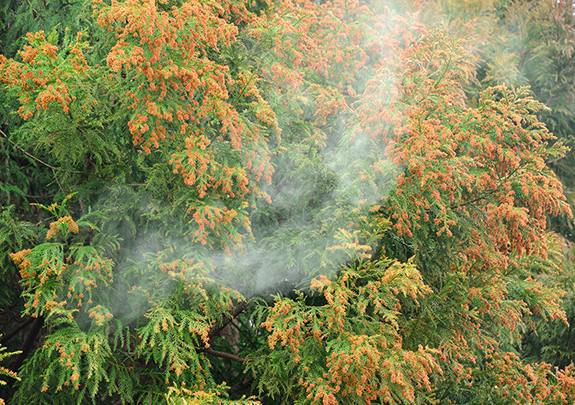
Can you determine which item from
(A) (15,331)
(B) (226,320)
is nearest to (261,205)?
(B) (226,320)

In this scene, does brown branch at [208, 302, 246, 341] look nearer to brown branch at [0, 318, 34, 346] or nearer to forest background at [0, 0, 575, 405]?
forest background at [0, 0, 575, 405]

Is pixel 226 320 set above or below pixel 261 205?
below

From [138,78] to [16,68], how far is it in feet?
3.24

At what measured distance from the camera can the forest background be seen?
13.9ft

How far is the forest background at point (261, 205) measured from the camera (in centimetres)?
425

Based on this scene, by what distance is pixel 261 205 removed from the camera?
539 centimetres

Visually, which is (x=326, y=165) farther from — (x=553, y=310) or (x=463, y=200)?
(x=553, y=310)

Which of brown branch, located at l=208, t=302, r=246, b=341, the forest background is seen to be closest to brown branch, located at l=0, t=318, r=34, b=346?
the forest background

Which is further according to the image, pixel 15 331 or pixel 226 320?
pixel 226 320

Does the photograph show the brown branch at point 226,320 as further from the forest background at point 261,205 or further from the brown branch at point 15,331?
the brown branch at point 15,331

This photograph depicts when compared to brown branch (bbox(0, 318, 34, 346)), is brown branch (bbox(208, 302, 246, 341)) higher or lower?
higher

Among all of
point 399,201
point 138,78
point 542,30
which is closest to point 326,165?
point 399,201

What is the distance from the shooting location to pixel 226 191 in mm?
4512

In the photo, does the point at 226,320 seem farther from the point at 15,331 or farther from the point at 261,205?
the point at 15,331
